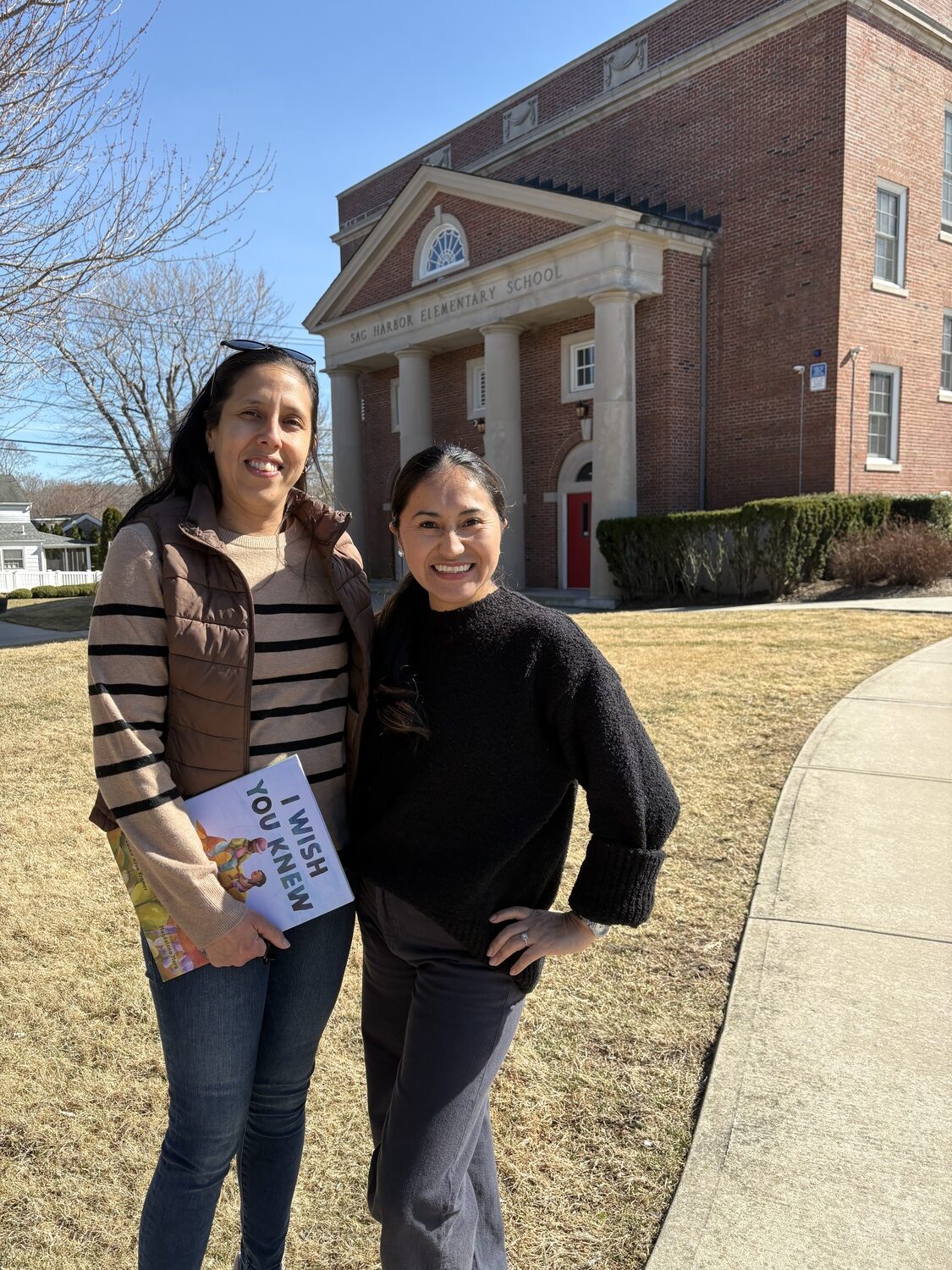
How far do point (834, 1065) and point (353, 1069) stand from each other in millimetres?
1465

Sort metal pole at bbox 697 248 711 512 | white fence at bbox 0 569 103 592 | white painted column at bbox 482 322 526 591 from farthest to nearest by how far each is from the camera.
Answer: white fence at bbox 0 569 103 592 < white painted column at bbox 482 322 526 591 < metal pole at bbox 697 248 711 512

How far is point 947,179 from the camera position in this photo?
746 inches

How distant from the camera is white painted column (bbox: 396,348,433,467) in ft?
74.7

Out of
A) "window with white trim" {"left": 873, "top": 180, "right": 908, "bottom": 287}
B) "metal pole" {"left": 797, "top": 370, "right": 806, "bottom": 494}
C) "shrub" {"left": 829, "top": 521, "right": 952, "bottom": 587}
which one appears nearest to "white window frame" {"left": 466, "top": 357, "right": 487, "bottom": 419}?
"metal pole" {"left": 797, "top": 370, "right": 806, "bottom": 494}

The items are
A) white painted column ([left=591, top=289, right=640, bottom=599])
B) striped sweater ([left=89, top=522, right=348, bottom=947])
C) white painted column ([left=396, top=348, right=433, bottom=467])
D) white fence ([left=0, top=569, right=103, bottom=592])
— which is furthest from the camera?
white fence ([left=0, top=569, right=103, bottom=592])

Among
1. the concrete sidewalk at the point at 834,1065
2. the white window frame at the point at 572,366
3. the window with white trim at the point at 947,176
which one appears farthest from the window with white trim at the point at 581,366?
the concrete sidewalk at the point at 834,1065

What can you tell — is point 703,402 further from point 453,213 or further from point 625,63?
point 625,63

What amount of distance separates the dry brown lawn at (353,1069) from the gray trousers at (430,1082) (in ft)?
1.52

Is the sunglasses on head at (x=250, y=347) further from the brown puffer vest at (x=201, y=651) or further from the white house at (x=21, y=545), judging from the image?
the white house at (x=21, y=545)

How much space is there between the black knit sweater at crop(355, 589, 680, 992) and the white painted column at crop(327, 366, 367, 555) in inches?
939

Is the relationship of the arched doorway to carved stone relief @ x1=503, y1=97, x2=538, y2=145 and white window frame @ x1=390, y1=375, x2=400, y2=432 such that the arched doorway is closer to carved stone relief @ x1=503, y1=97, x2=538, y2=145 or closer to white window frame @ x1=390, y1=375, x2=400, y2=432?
white window frame @ x1=390, y1=375, x2=400, y2=432

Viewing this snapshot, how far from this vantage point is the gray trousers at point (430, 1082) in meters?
1.67

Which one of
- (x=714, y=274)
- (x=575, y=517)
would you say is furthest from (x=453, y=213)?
(x=575, y=517)

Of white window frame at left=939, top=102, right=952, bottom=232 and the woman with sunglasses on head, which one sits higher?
white window frame at left=939, top=102, right=952, bottom=232
